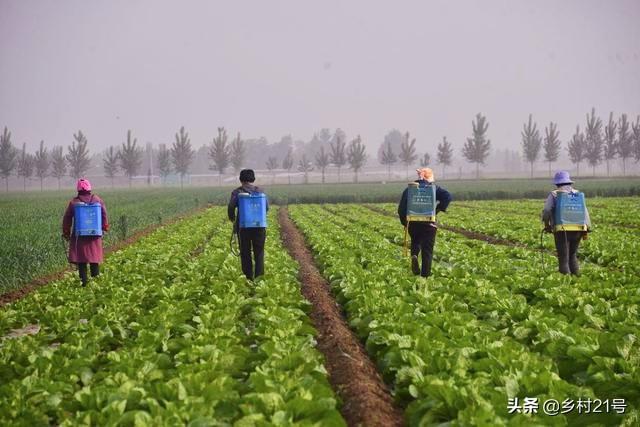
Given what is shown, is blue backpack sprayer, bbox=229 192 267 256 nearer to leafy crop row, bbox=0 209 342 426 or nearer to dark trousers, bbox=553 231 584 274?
leafy crop row, bbox=0 209 342 426

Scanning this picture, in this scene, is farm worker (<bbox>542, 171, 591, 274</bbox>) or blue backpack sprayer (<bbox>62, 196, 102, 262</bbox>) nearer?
farm worker (<bbox>542, 171, 591, 274</bbox>)

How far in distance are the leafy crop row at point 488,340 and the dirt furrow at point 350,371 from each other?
0.18 meters

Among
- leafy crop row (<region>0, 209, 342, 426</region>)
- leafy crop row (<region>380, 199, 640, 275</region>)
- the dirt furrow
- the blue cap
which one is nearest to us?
leafy crop row (<region>0, 209, 342, 426</region>)

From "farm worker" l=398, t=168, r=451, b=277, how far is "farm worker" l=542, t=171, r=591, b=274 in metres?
1.95

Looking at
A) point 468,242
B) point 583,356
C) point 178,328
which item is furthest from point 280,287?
point 468,242

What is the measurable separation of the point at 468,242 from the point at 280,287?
9.68 meters

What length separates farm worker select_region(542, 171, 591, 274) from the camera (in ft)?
35.0

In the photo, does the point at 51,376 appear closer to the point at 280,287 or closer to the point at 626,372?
the point at 280,287

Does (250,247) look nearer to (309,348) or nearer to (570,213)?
(309,348)

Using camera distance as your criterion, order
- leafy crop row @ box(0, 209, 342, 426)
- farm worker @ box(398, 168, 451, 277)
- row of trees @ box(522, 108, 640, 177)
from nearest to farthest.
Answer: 1. leafy crop row @ box(0, 209, 342, 426)
2. farm worker @ box(398, 168, 451, 277)
3. row of trees @ box(522, 108, 640, 177)

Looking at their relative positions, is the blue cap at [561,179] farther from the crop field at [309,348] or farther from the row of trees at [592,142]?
the row of trees at [592,142]

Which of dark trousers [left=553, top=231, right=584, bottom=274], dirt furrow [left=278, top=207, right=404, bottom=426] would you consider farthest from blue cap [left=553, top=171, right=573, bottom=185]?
dirt furrow [left=278, top=207, right=404, bottom=426]

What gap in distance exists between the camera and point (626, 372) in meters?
5.37

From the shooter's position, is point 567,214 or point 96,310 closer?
point 96,310
